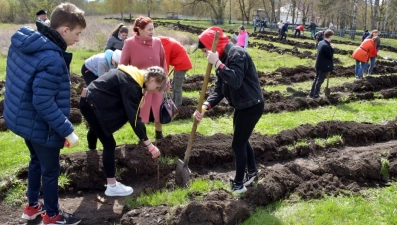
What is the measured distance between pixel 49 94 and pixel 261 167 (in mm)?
3423

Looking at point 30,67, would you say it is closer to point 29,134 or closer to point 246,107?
point 29,134

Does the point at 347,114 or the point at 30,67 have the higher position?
the point at 30,67

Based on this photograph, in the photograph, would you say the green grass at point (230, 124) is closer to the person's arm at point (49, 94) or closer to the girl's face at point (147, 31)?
the girl's face at point (147, 31)

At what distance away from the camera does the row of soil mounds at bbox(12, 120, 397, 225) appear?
3.78 metres

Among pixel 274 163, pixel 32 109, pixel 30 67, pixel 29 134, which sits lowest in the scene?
pixel 274 163

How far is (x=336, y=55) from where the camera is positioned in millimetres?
19578

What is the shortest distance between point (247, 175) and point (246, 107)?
1.17 metres

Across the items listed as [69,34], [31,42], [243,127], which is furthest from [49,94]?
[243,127]

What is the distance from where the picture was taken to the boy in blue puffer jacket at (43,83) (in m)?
3.02

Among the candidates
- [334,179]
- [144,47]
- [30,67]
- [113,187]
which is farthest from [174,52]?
[30,67]

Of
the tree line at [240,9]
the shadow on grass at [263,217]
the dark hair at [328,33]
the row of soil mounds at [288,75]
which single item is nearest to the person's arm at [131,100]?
the shadow on grass at [263,217]

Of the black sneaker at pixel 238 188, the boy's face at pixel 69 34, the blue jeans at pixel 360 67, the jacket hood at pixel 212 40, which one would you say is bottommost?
the black sneaker at pixel 238 188

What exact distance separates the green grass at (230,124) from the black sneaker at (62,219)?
1.43 m

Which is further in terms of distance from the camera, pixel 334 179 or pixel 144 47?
pixel 144 47
